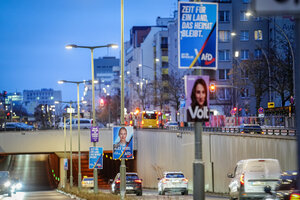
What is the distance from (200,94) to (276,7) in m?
6.37

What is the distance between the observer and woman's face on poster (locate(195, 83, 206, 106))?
1216 centimetres

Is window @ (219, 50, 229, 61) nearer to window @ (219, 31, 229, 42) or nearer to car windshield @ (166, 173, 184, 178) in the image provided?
window @ (219, 31, 229, 42)

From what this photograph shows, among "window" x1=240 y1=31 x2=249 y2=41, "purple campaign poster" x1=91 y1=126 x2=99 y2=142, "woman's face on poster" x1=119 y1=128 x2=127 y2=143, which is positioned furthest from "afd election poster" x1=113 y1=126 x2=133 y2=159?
"window" x1=240 y1=31 x2=249 y2=41

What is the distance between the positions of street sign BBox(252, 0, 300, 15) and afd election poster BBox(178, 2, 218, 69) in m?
6.57

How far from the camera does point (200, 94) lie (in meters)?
12.2

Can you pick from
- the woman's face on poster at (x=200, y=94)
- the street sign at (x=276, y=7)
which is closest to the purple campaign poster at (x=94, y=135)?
the woman's face on poster at (x=200, y=94)

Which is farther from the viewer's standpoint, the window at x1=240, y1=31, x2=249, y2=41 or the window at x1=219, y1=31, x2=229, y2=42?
the window at x1=240, y1=31, x2=249, y2=41

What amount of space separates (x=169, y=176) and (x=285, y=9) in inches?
1248

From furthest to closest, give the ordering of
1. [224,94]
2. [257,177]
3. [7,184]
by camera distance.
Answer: [224,94], [7,184], [257,177]

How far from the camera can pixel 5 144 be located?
2857 inches

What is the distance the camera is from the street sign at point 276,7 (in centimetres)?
585

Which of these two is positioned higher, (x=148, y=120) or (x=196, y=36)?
(x=196, y=36)

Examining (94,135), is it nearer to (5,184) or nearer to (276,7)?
(5,184)

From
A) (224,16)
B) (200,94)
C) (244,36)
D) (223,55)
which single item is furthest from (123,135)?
(244,36)
